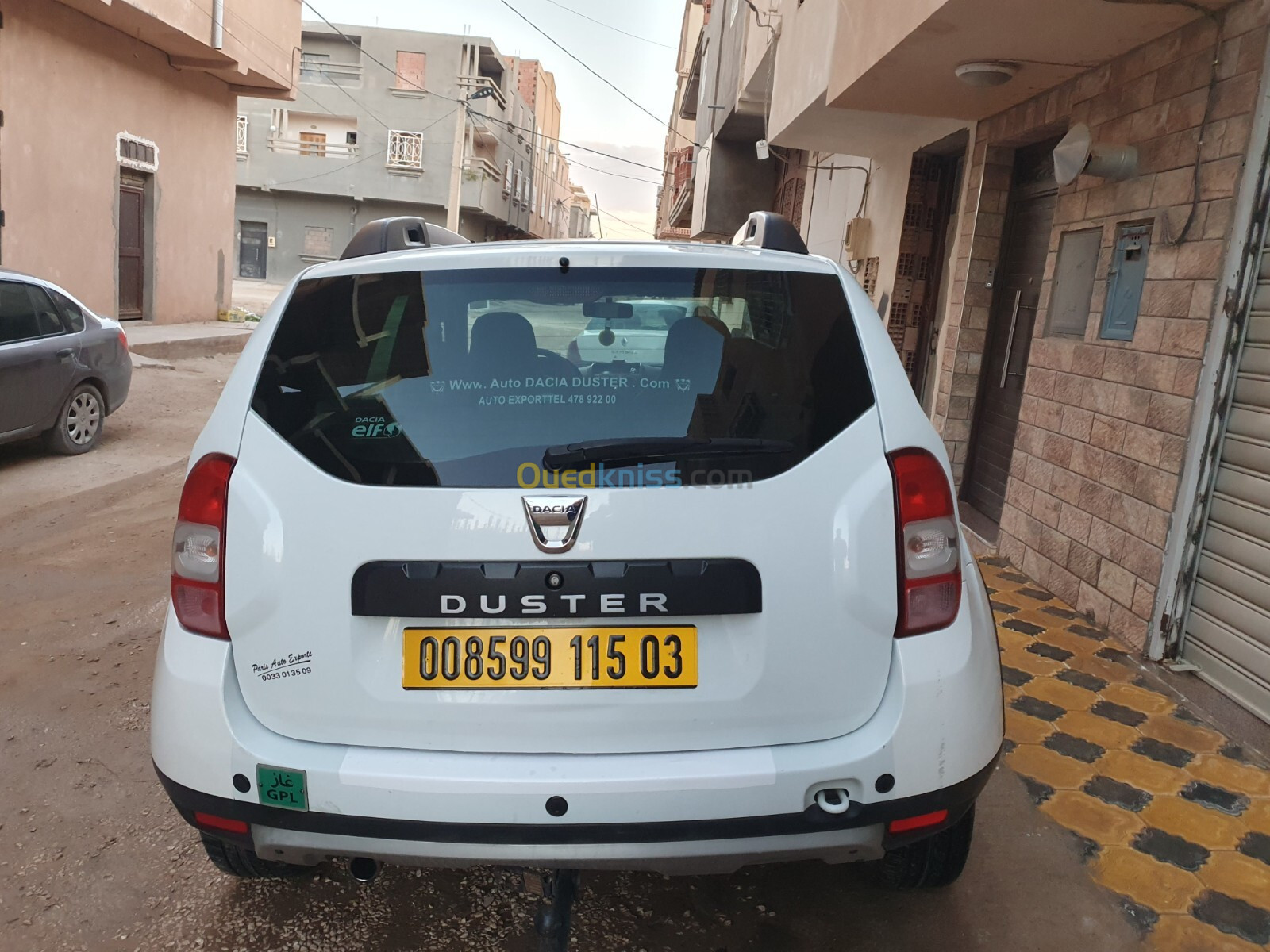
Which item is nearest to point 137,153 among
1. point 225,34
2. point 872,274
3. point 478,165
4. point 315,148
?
point 225,34

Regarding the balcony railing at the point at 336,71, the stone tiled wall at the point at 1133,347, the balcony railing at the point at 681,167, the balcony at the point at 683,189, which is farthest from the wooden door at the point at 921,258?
Answer: the balcony railing at the point at 336,71

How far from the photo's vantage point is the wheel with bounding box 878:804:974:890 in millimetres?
2400

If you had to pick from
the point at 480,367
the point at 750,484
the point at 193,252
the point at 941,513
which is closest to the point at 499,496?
the point at 480,367

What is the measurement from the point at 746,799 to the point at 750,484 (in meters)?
0.61

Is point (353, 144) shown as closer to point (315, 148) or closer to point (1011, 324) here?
point (315, 148)

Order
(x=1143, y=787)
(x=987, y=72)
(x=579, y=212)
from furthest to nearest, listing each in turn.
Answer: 1. (x=579, y=212)
2. (x=987, y=72)
3. (x=1143, y=787)

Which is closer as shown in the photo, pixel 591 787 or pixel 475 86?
pixel 591 787

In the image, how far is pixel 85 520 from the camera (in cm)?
613

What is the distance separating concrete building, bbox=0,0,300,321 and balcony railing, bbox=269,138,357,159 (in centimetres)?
2278

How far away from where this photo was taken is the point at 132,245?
1628 centimetres

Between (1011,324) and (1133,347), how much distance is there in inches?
84.4

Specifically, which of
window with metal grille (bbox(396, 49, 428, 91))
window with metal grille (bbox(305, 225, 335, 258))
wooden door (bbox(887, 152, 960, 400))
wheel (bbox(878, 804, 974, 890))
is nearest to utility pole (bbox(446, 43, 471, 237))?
window with metal grille (bbox(396, 49, 428, 91))

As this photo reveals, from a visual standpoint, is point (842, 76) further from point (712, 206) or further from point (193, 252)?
point (193, 252)

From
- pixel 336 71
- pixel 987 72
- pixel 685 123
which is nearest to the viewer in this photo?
pixel 987 72
